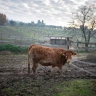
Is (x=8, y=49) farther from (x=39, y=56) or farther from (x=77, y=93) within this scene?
(x=77, y=93)

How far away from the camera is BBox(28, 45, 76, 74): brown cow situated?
854 cm

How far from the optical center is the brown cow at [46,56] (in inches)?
336

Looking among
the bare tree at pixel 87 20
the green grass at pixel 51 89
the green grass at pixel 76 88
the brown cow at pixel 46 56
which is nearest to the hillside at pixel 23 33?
the bare tree at pixel 87 20

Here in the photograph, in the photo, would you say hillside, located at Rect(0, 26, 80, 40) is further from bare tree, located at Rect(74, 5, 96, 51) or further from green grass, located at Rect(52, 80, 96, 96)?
green grass, located at Rect(52, 80, 96, 96)

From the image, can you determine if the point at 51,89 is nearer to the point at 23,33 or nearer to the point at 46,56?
the point at 46,56

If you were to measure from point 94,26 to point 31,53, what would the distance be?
2536 cm

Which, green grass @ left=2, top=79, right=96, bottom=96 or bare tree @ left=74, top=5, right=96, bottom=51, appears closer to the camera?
green grass @ left=2, top=79, right=96, bottom=96

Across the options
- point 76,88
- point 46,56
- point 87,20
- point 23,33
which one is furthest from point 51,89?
point 23,33

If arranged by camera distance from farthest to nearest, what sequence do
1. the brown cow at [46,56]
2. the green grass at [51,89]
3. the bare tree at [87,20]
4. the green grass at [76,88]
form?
1. the bare tree at [87,20]
2. the brown cow at [46,56]
3. the green grass at [76,88]
4. the green grass at [51,89]

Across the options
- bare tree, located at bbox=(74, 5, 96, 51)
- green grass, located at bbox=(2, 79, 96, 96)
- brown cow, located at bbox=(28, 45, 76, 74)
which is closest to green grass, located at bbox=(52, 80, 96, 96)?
green grass, located at bbox=(2, 79, 96, 96)

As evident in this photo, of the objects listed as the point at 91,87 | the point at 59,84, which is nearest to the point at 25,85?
the point at 59,84

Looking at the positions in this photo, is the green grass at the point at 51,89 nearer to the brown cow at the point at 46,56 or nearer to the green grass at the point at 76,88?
the green grass at the point at 76,88

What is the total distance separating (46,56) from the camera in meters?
8.68

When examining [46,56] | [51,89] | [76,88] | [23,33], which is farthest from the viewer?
[23,33]
